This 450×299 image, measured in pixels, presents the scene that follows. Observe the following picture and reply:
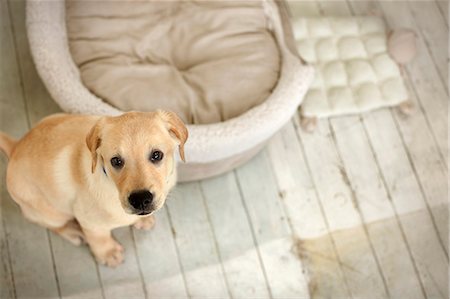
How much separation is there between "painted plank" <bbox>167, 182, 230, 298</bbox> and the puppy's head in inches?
29.1

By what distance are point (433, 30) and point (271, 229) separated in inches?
61.0

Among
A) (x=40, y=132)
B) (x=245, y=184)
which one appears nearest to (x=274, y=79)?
(x=245, y=184)

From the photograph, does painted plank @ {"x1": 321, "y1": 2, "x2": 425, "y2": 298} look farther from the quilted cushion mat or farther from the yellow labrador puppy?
the yellow labrador puppy

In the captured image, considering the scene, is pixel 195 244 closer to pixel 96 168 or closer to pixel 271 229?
pixel 271 229

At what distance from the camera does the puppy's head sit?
1.36 metres

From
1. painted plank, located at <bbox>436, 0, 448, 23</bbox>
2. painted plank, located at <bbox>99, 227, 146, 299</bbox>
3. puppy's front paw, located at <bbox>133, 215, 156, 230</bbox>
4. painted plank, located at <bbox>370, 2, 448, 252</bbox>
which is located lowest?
painted plank, located at <bbox>99, 227, 146, 299</bbox>

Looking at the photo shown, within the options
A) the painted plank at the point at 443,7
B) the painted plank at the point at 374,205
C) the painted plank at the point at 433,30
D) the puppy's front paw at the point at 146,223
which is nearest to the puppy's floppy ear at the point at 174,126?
the puppy's front paw at the point at 146,223

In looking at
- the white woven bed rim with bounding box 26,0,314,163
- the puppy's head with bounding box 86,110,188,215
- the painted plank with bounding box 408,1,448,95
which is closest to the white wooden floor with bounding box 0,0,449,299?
the painted plank with bounding box 408,1,448,95

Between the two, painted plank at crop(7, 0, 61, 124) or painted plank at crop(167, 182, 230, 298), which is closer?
painted plank at crop(167, 182, 230, 298)

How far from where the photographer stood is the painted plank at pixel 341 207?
85.7 inches

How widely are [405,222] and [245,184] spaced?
79cm

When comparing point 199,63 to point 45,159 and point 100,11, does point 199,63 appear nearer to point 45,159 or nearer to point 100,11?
point 100,11

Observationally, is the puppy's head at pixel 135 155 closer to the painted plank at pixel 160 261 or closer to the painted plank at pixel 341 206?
the painted plank at pixel 160 261

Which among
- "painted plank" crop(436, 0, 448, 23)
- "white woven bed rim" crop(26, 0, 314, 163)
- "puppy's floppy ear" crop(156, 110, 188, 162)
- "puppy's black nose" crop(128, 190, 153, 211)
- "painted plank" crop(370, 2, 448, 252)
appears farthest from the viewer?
"painted plank" crop(436, 0, 448, 23)
